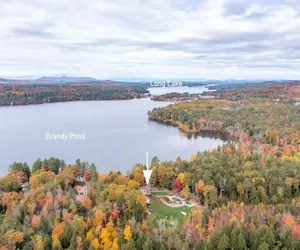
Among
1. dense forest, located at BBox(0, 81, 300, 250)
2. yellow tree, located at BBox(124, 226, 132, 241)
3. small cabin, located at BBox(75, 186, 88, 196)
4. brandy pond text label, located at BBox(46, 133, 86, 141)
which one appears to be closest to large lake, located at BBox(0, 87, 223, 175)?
brandy pond text label, located at BBox(46, 133, 86, 141)

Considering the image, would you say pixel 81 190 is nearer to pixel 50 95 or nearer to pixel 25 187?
pixel 25 187

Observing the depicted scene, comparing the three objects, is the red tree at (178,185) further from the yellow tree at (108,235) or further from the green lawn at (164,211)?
the yellow tree at (108,235)

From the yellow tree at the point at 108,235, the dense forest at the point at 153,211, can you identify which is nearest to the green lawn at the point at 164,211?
the dense forest at the point at 153,211

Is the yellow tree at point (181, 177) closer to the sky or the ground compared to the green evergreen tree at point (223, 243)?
closer to the sky

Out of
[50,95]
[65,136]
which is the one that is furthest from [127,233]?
[50,95]

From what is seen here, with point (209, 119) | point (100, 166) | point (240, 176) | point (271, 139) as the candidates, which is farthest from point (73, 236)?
point (209, 119)
